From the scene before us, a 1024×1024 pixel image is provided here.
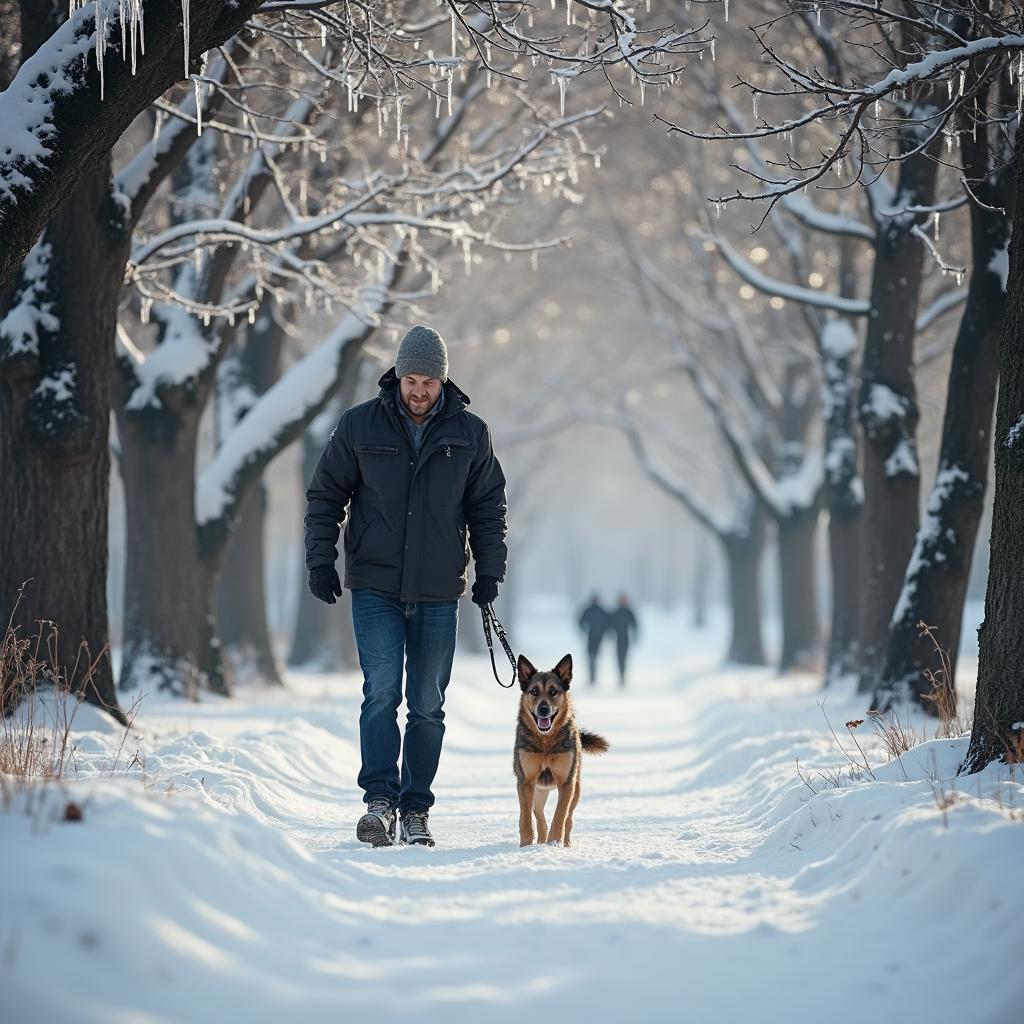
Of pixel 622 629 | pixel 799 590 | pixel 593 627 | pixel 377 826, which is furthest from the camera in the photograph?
pixel 593 627

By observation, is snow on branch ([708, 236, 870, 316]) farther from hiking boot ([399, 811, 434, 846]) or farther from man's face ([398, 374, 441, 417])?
hiking boot ([399, 811, 434, 846])

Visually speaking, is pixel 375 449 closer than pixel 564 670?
Yes

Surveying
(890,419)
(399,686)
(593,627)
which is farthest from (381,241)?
(593,627)

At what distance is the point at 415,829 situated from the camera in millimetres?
6488

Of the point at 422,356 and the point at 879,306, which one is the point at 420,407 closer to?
the point at 422,356

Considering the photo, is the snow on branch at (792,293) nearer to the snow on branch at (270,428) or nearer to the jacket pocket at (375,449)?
the snow on branch at (270,428)

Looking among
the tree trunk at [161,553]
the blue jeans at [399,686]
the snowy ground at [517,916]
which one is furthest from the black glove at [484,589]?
the tree trunk at [161,553]

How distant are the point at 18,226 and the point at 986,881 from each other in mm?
5470

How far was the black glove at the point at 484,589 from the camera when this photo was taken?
6691 millimetres

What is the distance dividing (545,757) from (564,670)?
0.71m

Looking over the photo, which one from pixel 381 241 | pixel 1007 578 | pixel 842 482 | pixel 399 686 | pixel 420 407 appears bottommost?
pixel 399 686

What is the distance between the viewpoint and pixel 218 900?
3979 millimetres

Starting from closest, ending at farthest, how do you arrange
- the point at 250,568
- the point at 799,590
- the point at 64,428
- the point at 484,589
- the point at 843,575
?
the point at 484,589 < the point at 64,428 < the point at 250,568 < the point at 843,575 < the point at 799,590

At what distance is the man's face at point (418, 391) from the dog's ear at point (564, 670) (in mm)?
1709
